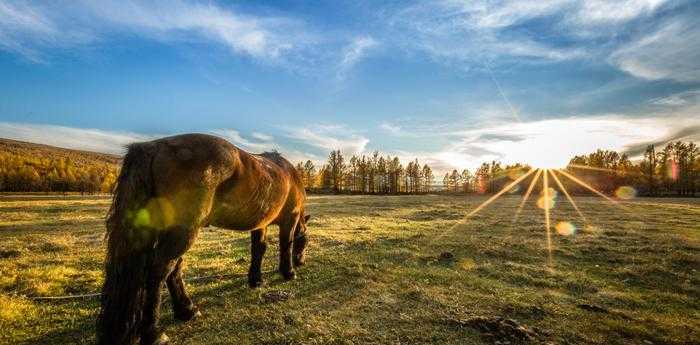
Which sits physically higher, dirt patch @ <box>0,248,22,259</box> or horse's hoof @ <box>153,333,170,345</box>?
horse's hoof @ <box>153,333,170,345</box>

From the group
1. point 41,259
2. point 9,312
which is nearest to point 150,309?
point 9,312

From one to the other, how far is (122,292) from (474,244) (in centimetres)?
1246

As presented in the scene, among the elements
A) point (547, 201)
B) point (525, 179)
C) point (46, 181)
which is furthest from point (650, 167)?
point (46, 181)

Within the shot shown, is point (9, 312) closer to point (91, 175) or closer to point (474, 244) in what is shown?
point (474, 244)

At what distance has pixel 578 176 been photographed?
104875 millimetres

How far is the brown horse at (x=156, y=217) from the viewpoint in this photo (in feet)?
13.5

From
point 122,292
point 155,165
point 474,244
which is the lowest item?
point 474,244

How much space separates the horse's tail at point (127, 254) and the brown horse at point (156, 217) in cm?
1

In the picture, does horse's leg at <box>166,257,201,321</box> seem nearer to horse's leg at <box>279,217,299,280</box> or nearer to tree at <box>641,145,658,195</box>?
horse's leg at <box>279,217,299,280</box>

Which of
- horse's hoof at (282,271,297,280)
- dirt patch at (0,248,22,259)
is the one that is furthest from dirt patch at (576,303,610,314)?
dirt patch at (0,248,22,259)

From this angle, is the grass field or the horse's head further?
the horse's head

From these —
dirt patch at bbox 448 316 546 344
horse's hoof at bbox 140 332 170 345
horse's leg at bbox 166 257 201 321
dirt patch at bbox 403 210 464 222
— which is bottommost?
dirt patch at bbox 403 210 464 222

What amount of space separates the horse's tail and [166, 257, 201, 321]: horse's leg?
1194 mm

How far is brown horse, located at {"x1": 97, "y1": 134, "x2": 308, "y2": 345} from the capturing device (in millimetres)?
4125
